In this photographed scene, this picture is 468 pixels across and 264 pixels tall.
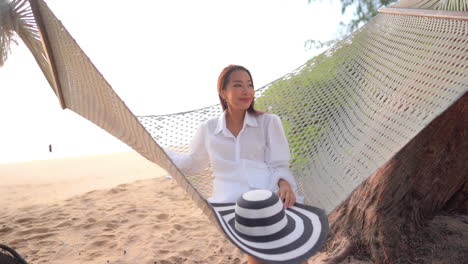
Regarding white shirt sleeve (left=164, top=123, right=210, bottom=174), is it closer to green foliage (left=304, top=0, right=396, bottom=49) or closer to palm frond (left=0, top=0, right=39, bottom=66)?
palm frond (left=0, top=0, right=39, bottom=66)

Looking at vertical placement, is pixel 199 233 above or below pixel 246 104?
below

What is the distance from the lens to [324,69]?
6.72 ft

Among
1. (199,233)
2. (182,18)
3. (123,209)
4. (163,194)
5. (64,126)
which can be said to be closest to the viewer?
(199,233)

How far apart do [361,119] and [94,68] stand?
3.57 ft

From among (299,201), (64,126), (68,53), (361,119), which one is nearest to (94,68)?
(68,53)

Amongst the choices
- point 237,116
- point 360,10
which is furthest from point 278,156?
point 360,10

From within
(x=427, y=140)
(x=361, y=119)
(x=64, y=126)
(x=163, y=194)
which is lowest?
(x=64, y=126)

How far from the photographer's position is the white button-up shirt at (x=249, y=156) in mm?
1428

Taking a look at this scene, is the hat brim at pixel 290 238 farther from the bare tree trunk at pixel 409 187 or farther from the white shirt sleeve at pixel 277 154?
the bare tree trunk at pixel 409 187

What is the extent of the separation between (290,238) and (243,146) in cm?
43

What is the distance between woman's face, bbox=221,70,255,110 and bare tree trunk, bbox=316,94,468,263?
0.75 metres

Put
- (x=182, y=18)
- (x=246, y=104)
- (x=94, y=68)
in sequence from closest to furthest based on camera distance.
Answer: (x=94, y=68) → (x=246, y=104) → (x=182, y=18)

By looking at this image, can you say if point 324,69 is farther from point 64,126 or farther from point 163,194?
point 64,126

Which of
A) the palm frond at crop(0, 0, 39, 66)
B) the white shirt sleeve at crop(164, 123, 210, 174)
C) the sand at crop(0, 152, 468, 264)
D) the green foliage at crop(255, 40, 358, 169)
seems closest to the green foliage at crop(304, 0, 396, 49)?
the green foliage at crop(255, 40, 358, 169)
